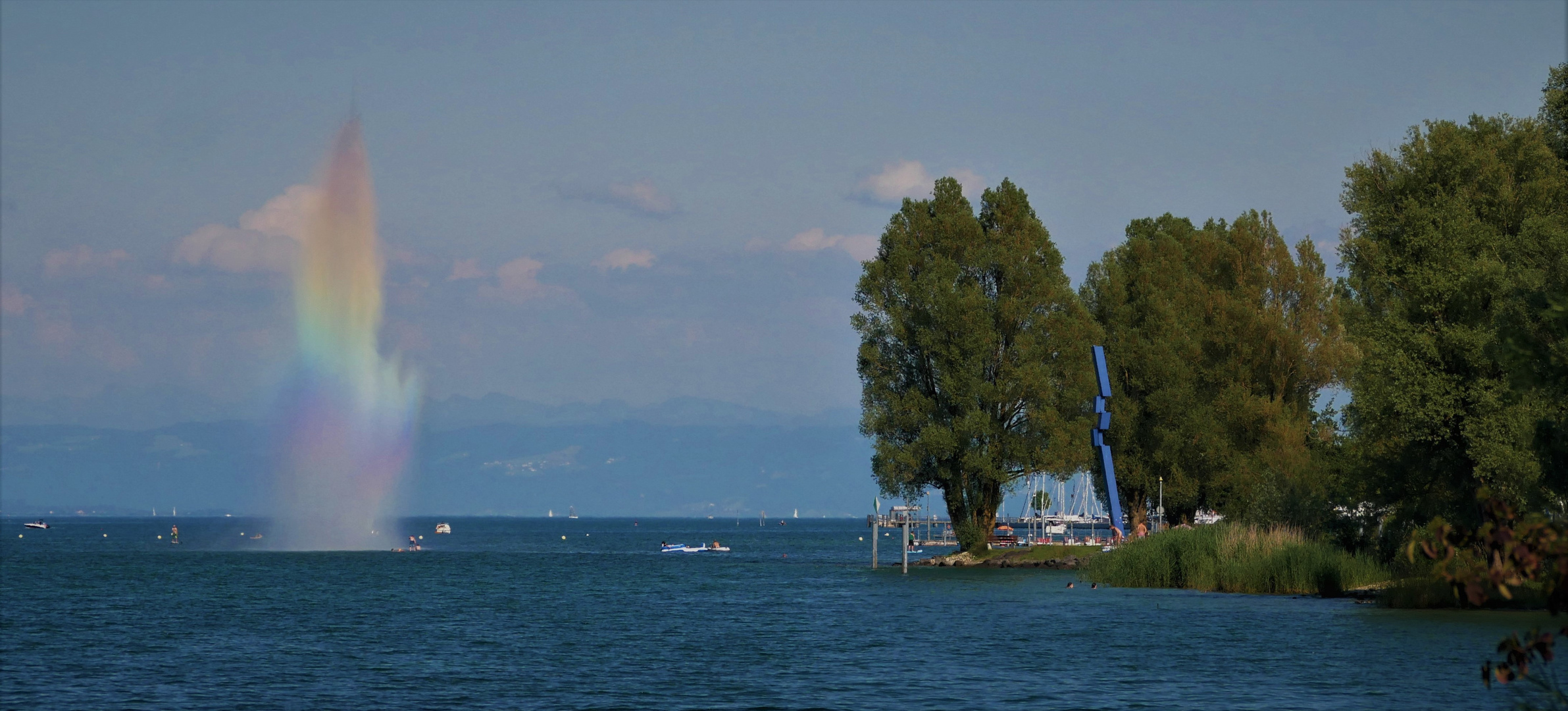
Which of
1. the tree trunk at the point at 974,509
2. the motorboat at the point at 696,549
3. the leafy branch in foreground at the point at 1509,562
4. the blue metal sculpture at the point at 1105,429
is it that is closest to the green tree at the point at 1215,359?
the blue metal sculpture at the point at 1105,429

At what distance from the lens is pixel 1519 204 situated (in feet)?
143

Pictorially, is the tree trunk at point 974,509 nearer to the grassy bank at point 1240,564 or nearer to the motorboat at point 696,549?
the grassy bank at point 1240,564

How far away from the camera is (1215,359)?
7331 centimetres

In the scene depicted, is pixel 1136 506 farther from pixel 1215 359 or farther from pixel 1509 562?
pixel 1509 562

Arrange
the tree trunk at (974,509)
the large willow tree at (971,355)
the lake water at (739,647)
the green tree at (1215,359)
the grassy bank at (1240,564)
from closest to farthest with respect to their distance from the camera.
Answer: the lake water at (739,647) < the grassy bank at (1240,564) < the green tree at (1215,359) < the large willow tree at (971,355) < the tree trunk at (974,509)

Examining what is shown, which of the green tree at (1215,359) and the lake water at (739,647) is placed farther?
the green tree at (1215,359)

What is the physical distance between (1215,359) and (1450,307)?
31.2m

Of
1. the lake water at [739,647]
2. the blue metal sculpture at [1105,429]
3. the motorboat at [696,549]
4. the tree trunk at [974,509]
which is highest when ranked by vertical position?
the blue metal sculpture at [1105,429]

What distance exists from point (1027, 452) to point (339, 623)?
3727 centimetres

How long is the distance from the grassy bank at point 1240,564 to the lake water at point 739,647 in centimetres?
109

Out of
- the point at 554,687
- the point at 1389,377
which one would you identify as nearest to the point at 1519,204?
the point at 1389,377

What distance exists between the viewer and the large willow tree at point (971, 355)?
72750mm

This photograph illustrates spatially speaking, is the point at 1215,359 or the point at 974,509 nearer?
the point at 1215,359

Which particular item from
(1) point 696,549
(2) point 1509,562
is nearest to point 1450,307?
(2) point 1509,562
